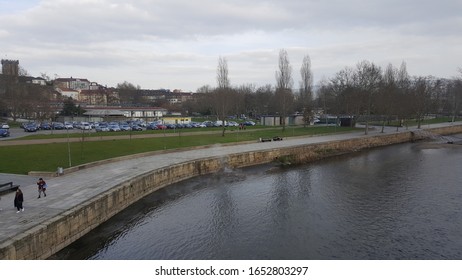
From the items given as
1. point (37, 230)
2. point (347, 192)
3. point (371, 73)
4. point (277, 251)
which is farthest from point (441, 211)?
point (371, 73)

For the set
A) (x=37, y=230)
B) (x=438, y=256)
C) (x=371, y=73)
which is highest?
(x=371, y=73)

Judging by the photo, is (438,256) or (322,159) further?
(322,159)

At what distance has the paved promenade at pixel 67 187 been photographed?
16750mm

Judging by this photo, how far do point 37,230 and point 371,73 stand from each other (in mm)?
67785

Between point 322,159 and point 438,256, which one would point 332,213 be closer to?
point 438,256

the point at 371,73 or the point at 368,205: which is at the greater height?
the point at 371,73

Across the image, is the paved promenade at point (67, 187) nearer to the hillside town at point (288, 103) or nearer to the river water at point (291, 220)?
the river water at point (291, 220)

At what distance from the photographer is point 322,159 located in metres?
45.9

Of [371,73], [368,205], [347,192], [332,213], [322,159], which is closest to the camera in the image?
[332,213]

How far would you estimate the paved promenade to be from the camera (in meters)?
16.8

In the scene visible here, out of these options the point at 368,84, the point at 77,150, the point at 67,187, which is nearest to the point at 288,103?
the point at 368,84

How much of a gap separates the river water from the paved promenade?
6.67 feet

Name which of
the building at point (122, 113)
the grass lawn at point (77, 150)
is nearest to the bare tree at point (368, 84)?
the grass lawn at point (77, 150)

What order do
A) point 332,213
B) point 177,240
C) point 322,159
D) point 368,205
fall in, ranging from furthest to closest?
point 322,159
point 368,205
point 332,213
point 177,240
